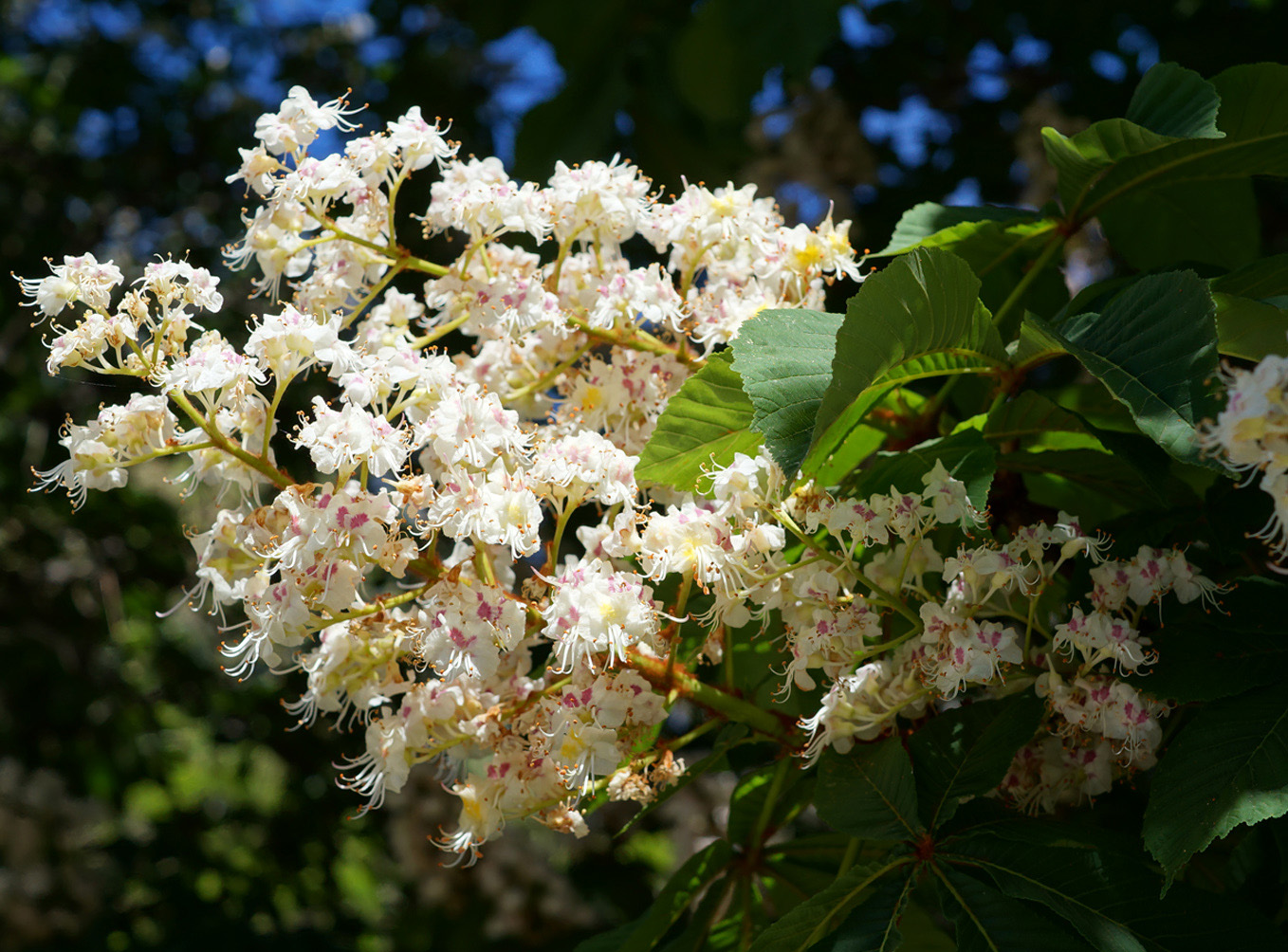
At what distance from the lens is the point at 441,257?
3.09m

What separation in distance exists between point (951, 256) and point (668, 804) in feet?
11.4

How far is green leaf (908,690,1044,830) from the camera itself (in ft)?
3.25

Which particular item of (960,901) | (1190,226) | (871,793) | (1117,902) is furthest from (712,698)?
(1190,226)

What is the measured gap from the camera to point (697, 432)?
1.06 metres

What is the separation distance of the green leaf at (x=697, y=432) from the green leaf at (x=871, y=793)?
0.98 feet

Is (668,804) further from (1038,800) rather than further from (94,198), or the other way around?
(1038,800)

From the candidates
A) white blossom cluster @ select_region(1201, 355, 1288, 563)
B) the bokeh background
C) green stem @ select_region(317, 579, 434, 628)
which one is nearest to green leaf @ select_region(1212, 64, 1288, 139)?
white blossom cluster @ select_region(1201, 355, 1288, 563)

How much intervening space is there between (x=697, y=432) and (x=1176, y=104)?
0.57 metres

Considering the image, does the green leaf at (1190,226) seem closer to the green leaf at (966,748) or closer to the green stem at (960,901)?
the green leaf at (966,748)

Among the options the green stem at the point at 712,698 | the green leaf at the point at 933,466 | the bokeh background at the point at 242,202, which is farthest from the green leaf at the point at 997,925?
the bokeh background at the point at 242,202

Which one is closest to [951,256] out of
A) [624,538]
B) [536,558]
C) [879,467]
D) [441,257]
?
[879,467]

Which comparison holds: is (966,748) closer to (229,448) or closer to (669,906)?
(669,906)

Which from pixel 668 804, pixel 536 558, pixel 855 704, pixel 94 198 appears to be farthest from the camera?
pixel 668 804

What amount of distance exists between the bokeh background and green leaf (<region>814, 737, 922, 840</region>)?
173cm
